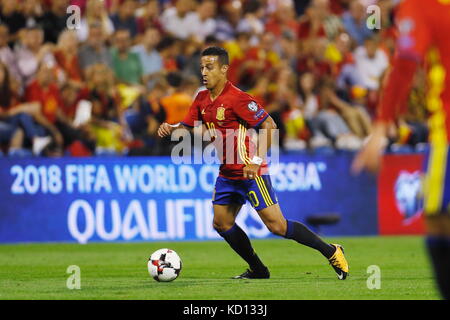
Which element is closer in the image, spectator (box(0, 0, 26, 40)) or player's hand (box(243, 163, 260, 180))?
player's hand (box(243, 163, 260, 180))

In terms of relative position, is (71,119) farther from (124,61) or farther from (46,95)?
(124,61)

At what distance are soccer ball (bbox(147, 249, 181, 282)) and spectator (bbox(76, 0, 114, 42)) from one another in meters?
8.37

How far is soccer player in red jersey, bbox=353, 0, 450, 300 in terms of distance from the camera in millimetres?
5594

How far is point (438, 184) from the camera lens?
5727 mm

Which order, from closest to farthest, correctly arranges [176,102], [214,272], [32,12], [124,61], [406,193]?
[214,272] → [176,102] → [406,193] → [32,12] → [124,61]

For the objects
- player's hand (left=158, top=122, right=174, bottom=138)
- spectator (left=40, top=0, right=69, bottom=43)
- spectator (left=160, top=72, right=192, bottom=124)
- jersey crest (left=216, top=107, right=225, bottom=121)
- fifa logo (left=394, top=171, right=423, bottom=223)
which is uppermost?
spectator (left=40, top=0, right=69, bottom=43)

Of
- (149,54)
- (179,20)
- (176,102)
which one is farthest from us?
(179,20)

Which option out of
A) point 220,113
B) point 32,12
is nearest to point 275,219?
point 220,113

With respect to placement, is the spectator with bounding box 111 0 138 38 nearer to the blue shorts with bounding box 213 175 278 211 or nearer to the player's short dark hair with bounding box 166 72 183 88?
the player's short dark hair with bounding box 166 72 183 88

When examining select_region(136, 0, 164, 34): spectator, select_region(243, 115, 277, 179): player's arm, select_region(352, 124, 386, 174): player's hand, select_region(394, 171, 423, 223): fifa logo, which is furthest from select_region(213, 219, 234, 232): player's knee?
select_region(136, 0, 164, 34): spectator

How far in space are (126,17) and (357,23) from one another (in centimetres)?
536

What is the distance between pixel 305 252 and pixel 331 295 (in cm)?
567

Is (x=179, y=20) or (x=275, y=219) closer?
(x=275, y=219)

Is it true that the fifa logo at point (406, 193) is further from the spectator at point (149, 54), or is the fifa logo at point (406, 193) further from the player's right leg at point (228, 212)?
the player's right leg at point (228, 212)
